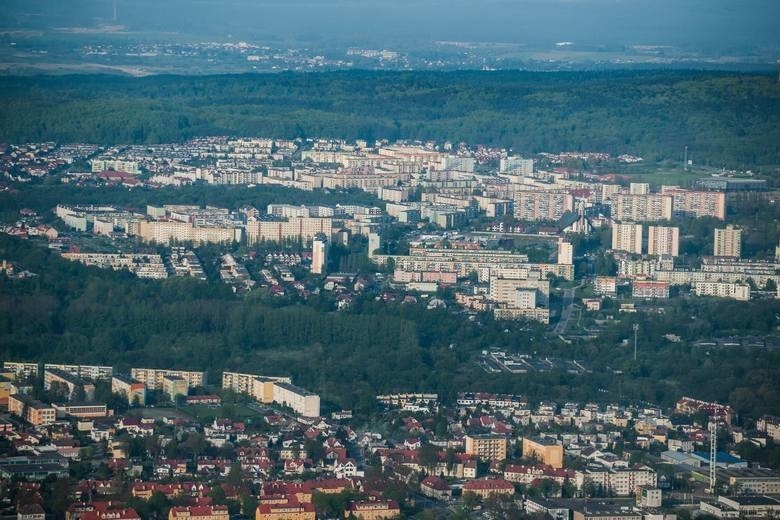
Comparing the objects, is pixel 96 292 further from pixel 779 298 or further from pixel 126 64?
pixel 126 64

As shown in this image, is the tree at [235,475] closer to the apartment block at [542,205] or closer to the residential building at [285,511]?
the residential building at [285,511]

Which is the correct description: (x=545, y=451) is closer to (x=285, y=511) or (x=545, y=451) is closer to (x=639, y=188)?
(x=285, y=511)

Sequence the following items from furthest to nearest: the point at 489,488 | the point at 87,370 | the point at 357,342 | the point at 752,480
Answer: the point at 357,342 < the point at 87,370 < the point at 752,480 < the point at 489,488

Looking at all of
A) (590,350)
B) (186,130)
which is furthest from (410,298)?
(186,130)

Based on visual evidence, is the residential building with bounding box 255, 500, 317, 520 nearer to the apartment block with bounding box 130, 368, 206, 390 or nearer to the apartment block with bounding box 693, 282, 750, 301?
the apartment block with bounding box 130, 368, 206, 390

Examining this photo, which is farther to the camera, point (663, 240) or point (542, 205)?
point (542, 205)

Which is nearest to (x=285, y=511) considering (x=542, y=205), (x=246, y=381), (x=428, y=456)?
(x=428, y=456)

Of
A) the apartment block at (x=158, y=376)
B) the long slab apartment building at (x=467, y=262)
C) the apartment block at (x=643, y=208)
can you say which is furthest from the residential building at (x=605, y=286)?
the apartment block at (x=158, y=376)
